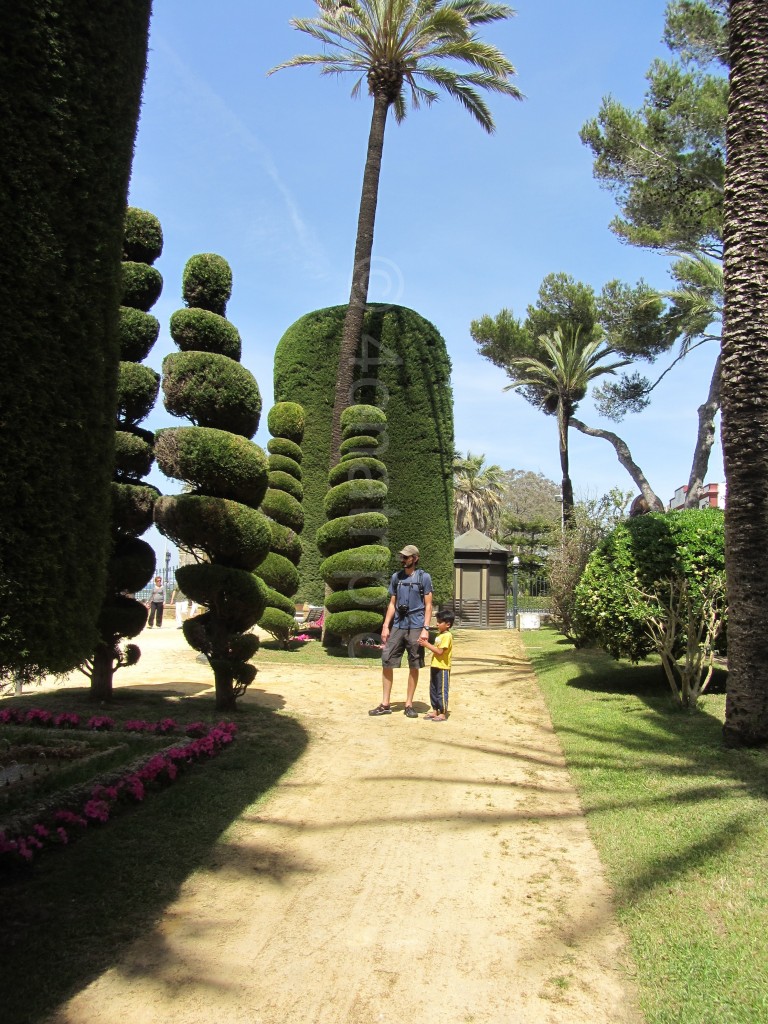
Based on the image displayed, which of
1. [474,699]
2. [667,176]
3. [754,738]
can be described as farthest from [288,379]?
[754,738]

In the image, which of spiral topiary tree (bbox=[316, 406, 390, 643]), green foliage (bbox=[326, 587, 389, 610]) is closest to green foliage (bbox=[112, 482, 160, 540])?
spiral topiary tree (bbox=[316, 406, 390, 643])

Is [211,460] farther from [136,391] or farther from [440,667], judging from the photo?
[440,667]

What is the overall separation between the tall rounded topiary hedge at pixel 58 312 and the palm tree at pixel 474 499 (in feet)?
168

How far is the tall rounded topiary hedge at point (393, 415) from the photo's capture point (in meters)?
18.8

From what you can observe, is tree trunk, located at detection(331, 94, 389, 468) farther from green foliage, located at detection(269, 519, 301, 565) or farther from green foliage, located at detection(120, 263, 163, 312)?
green foliage, located at detection(120, 263, 163, 312)

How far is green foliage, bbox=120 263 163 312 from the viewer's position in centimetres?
813

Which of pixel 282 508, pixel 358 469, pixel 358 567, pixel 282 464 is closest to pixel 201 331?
pixel 358 567

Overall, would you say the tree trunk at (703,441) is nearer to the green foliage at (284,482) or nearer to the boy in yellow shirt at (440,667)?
the green foliage at (284,482)

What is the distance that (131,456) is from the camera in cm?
817

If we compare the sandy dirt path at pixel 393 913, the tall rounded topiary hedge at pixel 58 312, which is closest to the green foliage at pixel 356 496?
the sandy dirt path at pixel 393 913

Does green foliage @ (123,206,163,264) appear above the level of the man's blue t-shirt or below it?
above

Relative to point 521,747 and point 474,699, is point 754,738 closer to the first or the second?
point 521,747

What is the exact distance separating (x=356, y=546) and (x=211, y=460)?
23.8ft

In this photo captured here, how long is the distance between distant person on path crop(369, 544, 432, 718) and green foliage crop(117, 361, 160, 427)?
11.0 feet
